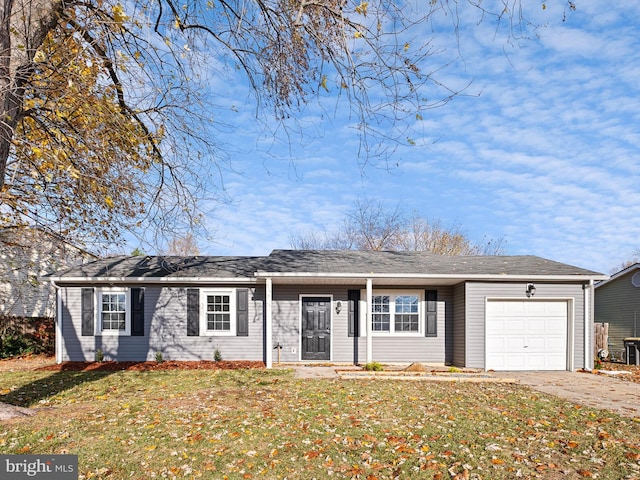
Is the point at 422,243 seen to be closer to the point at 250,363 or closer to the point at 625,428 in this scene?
the point at 250,363

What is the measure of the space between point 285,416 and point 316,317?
7147mm

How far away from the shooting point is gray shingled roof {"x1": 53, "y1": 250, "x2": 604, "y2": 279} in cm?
1331

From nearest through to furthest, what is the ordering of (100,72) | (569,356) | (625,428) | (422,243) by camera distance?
(625,428) → (100,72) → (569,356) → (422,243)

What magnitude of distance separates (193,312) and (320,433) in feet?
28.2

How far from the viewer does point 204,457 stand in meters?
5.61

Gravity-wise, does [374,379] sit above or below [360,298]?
below

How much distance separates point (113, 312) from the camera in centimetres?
1412

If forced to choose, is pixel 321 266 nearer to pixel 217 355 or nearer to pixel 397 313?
pixel 397 313

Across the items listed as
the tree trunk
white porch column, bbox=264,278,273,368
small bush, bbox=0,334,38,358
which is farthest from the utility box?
small bush, bbox=0,334,38,358

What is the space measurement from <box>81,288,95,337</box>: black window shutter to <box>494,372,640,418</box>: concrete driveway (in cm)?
1148

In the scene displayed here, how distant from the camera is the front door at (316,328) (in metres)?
14.3

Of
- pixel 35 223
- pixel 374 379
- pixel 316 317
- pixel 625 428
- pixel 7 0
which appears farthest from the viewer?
pixel 316 317

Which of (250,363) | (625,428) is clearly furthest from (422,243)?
(625,428)

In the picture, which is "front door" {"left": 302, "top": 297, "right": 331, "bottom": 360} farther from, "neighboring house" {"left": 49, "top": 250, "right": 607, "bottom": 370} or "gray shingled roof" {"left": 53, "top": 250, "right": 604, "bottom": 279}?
"gray shingled roof" {"left": 53, "top": 250, "right": 604, "bottom": 279}
